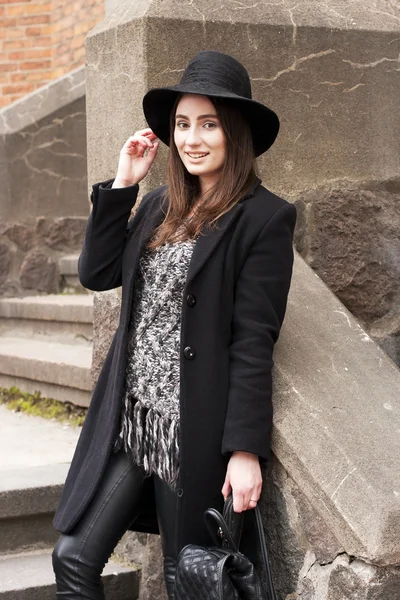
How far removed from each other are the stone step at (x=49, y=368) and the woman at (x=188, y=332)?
5.37 feet

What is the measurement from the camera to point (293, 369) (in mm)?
2619

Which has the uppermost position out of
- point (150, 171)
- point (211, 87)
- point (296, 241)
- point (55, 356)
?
point (211, 87)

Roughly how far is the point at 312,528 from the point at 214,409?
0.38 meters

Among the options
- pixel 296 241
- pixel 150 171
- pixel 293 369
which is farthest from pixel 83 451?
pixel 296 241

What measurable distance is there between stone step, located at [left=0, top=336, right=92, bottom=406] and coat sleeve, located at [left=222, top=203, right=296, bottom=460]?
1.84 metres

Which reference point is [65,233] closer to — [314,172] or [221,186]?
[314,172]

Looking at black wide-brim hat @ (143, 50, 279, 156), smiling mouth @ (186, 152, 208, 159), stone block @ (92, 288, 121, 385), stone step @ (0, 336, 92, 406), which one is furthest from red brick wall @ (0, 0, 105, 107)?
smiling mouth @ (186, 152, 208, 159)

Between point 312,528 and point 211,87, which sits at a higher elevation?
point 211,87

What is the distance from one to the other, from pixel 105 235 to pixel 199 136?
0.37 m

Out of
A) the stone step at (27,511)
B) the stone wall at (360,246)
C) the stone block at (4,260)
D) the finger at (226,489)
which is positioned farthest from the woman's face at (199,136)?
the stone block at (4,260)

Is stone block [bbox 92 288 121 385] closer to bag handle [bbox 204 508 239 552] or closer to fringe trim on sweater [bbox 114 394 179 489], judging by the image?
fringe trim on sweater [bbox 114 394 179 489]

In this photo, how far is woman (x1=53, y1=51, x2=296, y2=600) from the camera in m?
2.42

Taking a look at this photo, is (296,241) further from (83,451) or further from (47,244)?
(47,244)

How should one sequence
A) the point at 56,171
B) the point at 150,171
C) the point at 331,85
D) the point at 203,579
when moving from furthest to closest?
the point at 56,171 → the point at 331,85 → the point at 150,171 → the point at 203,579
